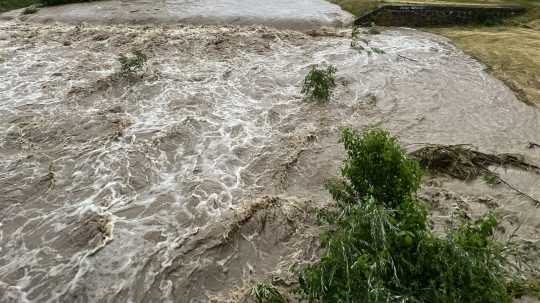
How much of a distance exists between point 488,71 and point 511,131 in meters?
4.78

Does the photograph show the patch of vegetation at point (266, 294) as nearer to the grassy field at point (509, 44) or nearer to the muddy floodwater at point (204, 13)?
the grassy field at point (509, 44)

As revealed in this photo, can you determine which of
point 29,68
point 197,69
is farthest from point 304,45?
point 29,68

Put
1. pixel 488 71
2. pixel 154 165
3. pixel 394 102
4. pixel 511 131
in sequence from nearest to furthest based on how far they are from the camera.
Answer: pixel 154 165
pixel 511 131
pixel 394 102
pixel 488 71

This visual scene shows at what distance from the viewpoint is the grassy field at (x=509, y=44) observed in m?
14.3

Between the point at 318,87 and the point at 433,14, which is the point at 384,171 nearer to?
the point at 318,87

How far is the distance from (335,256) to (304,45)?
13.8 m

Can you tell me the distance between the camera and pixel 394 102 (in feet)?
43.5

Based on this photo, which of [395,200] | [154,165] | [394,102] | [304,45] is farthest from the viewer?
[304,45]

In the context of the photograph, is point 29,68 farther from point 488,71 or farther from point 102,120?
point 488,71

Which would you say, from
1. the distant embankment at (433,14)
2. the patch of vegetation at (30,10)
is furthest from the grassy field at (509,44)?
the patch of vegetation at (30,10)

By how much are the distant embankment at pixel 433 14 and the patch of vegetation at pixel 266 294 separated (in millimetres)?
16983

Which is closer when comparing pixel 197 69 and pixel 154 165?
pixel 154 165

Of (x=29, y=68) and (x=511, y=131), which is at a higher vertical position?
(x=29, y=68)

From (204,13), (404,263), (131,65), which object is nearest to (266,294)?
(404,263)
